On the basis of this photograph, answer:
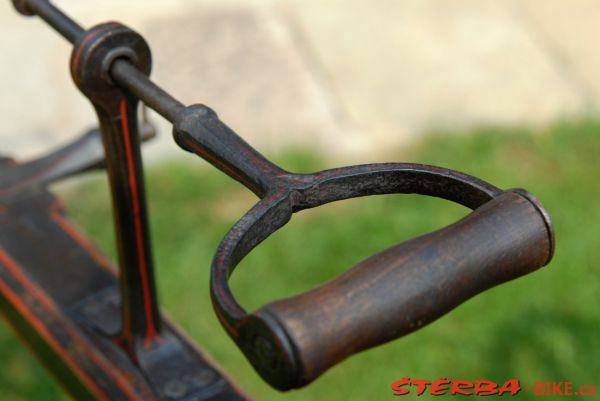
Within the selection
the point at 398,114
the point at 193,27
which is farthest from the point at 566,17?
the point at 193,27

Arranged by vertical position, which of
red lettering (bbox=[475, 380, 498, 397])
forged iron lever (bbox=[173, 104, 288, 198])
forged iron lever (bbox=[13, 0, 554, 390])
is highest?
forged iron lever (bbox=[173, 104, 288, 198])

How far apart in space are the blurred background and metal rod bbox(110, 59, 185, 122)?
1160mm

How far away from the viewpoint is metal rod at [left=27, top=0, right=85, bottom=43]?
109 cm

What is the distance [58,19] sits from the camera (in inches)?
44.4

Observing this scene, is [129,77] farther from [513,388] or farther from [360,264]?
[513,388]

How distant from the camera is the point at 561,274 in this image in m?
2.31

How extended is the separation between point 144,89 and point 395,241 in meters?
1.51

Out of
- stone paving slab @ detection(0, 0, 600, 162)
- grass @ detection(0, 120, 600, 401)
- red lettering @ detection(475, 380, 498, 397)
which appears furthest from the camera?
stone paving slab @ detection(0, 0, 600, 162)

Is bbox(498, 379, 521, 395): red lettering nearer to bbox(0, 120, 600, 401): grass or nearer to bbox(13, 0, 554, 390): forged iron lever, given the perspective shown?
bbox(0, 120, 600, 401): grass

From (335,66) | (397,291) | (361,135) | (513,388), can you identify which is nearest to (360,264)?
(397,291)

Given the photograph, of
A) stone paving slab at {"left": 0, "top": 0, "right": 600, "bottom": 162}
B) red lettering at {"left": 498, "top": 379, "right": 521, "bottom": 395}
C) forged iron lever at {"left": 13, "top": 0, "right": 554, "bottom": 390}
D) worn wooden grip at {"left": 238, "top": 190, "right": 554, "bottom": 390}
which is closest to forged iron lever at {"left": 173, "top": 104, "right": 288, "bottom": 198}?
forged iron lever at {"left": 13, "top": 0, "right": 554, "bottom": 390}

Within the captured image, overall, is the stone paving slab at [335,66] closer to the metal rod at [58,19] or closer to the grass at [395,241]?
the grass at [395,241]

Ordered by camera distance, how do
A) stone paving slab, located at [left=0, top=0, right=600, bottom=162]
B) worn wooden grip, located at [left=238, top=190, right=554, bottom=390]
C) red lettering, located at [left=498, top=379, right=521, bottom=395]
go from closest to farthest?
worn wooden grip, located at [left=238, top=190, right=554, bottom=390] < red lettering, located at [left=498, top=379, right=521, bottom=395] < stone paving slab, located at [left=0, top=0, right=600, bottom=162]

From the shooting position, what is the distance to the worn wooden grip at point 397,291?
2.36 ft
